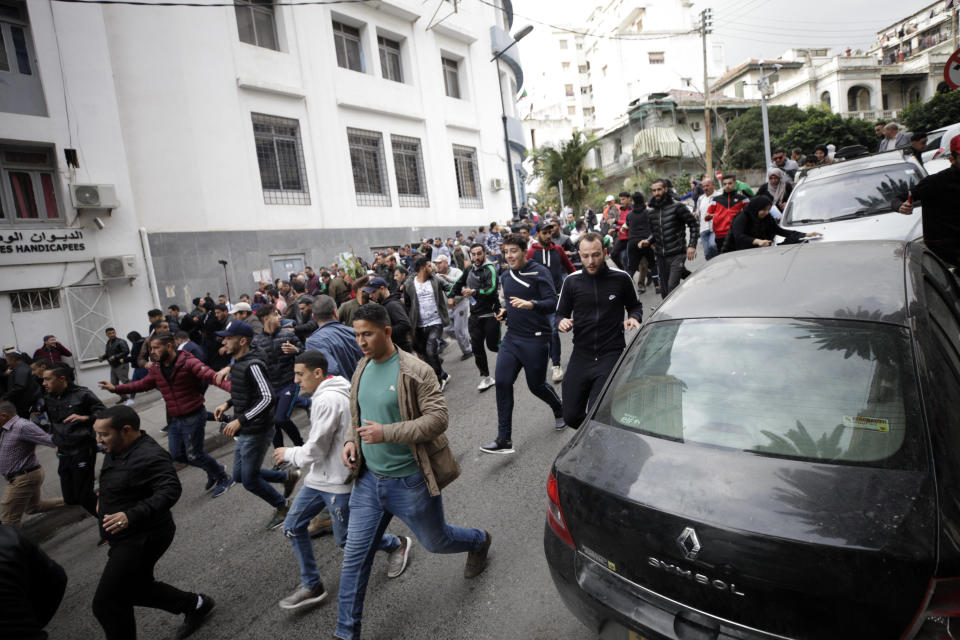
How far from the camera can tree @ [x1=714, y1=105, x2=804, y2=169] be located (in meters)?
36.9

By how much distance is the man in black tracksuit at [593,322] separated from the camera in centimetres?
390

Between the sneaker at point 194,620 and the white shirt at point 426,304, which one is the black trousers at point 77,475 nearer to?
the sneaker at point 194,620

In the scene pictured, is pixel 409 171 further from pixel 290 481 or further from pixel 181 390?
pixel 290 481

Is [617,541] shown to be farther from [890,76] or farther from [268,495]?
[890,76]

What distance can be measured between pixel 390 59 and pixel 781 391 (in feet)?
69.3

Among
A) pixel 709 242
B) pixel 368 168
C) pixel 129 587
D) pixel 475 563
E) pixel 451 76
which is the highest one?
pixel 451 76

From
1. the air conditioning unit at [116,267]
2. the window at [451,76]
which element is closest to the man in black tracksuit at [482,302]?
the air conditioning unit at [116,267]

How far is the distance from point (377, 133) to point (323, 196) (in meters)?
3.66

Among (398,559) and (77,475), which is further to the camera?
(77,475)

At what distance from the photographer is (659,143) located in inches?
1551

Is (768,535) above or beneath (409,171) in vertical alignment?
beneath

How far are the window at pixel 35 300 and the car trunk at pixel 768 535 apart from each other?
14.5 m

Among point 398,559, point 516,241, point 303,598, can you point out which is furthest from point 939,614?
point 516,241

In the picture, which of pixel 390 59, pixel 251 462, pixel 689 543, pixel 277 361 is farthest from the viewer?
pixel 390 59
